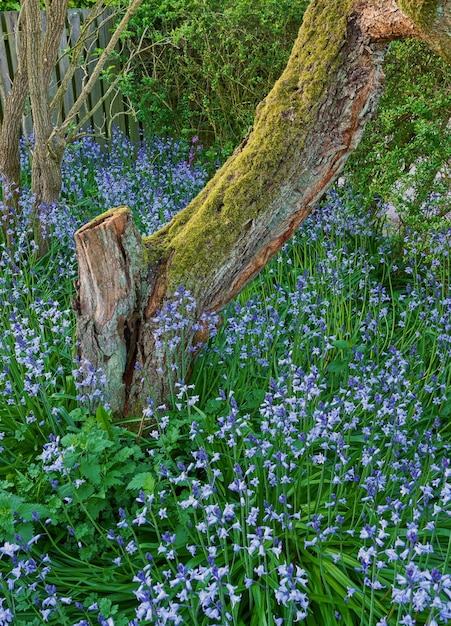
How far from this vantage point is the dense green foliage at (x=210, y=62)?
6.58 metres

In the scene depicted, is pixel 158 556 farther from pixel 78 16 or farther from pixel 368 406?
pixel 78 16

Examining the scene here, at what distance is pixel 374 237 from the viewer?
5773 mm

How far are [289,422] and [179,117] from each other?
6.23 metres

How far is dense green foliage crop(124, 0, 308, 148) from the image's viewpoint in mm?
6582

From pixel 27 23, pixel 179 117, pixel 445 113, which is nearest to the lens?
pixel 27 23

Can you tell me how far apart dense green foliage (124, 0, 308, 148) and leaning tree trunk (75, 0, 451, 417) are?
332 cm

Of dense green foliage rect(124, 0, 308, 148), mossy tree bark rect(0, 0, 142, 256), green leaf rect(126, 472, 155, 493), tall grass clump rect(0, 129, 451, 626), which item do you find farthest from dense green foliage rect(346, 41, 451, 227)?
green leaf rect(126, 472, 155, 493)

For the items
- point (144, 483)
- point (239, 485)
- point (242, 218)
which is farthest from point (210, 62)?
point (239, 485)

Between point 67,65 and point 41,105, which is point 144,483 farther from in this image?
point 67,65

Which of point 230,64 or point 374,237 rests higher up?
point 230,64

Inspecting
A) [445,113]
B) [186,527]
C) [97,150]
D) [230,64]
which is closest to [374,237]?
[445,113]

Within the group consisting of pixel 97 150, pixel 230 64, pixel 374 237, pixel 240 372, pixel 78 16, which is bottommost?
pixel 240 372

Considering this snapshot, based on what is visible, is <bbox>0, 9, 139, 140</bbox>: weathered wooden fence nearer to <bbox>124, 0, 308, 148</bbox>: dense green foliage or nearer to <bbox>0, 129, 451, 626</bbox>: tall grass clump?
<bbox>124, 0, 308, 148</bbox>: dense green foliage

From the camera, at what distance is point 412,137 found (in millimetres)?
5641
